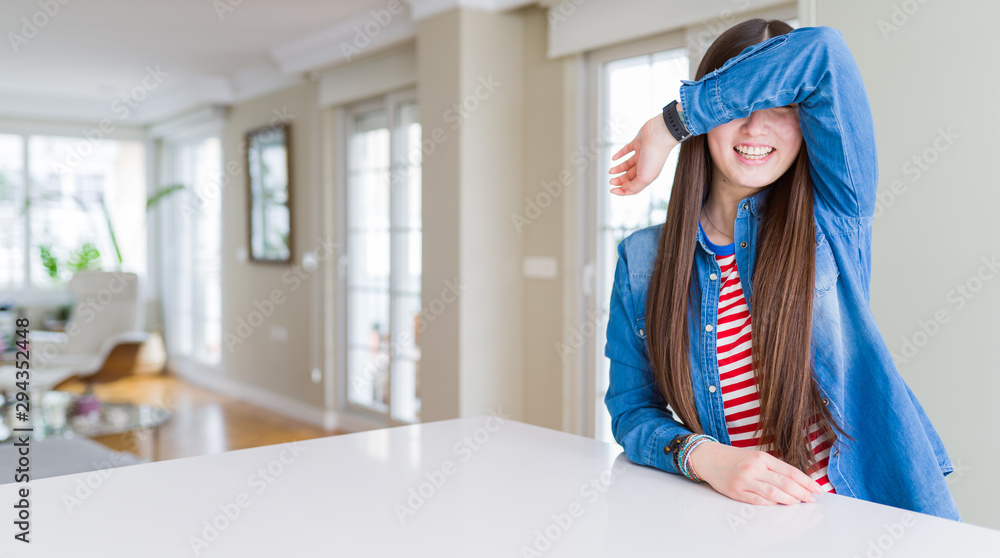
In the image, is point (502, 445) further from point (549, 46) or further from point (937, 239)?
point (549, 46)

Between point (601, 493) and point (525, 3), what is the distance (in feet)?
9.47

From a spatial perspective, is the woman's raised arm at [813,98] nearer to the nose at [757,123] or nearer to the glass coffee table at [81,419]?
the nose at [757,123]

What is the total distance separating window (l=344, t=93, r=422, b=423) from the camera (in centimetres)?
421

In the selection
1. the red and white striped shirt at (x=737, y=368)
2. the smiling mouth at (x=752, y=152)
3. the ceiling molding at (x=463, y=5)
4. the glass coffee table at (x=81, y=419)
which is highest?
the ceiling molding at (x=463, y=5)

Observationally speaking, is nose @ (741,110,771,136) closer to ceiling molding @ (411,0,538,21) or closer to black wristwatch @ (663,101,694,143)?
black wristwatch @ (663,101,694,143)

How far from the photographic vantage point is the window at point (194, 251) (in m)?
6.17

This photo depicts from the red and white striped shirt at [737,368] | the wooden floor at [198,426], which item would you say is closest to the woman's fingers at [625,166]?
the red and white striped shirt at [737,368]

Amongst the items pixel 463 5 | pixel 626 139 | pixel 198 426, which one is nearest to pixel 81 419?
pixel 198 426

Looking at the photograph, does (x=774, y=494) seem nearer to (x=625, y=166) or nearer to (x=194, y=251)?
(x=625, y=166)

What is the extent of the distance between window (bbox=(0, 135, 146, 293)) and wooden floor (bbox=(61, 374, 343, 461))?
3.89 feet

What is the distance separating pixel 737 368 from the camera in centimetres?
103

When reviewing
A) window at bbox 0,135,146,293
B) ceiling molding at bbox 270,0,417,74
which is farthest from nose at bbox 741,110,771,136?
window at bbox 0,135,146,293

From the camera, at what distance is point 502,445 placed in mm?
1022

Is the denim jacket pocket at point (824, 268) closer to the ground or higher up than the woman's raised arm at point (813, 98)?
closer to the ground
